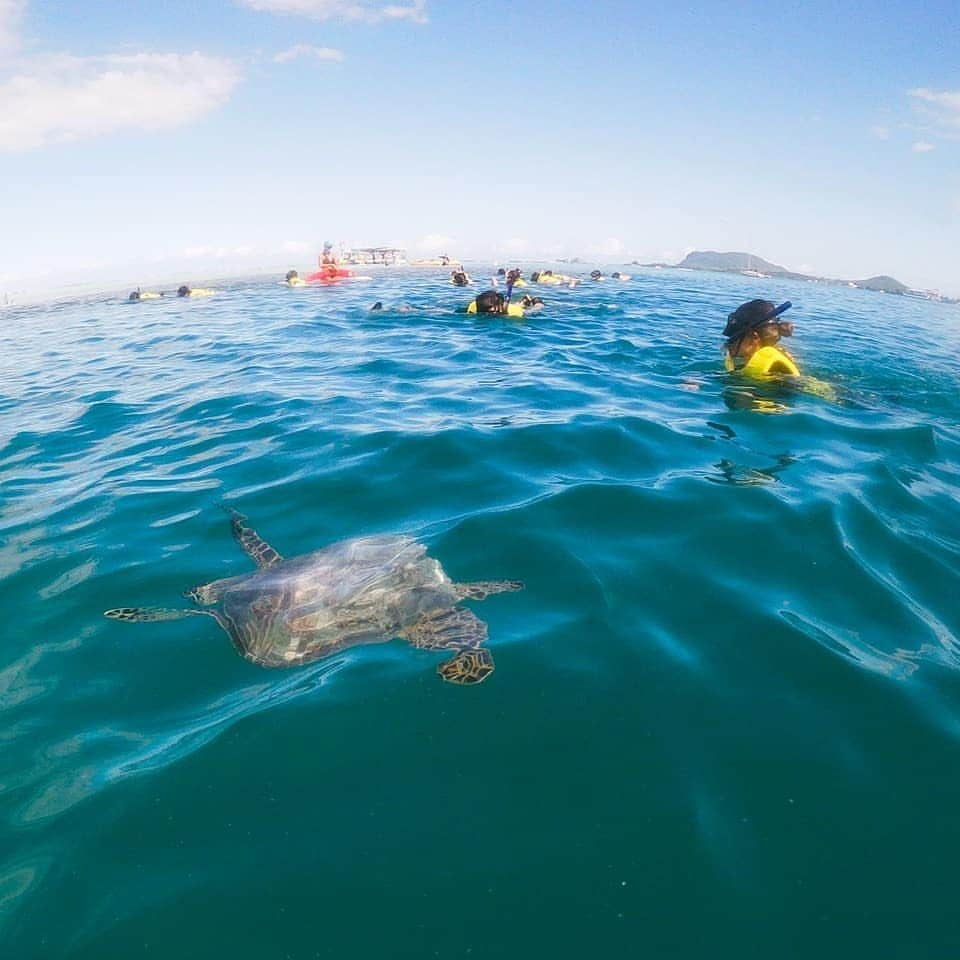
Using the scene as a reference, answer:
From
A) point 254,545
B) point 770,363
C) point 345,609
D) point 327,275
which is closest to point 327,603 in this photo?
point 345,609

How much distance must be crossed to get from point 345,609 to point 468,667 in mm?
1171

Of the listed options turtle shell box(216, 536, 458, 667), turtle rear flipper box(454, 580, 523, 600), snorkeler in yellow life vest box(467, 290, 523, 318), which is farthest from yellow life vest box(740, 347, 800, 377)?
snorkeler in yellow life vest box(467, 290, 523, 318)

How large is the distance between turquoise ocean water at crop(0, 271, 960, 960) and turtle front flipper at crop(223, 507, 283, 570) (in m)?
0.14

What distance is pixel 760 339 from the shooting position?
35.2 ft

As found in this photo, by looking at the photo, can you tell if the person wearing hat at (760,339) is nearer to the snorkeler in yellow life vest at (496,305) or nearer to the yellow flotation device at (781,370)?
the yellow flotation device at (781,370)

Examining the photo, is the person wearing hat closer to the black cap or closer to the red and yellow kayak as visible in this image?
the black cap

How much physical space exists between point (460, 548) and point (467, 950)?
125 inches

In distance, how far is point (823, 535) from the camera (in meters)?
5.30

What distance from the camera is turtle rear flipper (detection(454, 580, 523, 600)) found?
446 centimetres

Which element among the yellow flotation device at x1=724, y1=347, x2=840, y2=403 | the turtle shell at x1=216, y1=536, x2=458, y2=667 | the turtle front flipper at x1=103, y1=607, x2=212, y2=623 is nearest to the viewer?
the turtle shell at x1=216, y1=536, x2=458, y2=667

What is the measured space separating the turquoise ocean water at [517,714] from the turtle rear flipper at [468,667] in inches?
3.8

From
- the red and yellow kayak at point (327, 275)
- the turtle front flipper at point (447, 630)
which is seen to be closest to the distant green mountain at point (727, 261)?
the red and yellow kayak at point (327, 275)

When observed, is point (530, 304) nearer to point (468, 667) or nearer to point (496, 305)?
point (496, 305)

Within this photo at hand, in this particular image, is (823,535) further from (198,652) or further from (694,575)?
(198,652)
